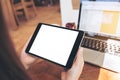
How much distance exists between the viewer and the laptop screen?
0.86m

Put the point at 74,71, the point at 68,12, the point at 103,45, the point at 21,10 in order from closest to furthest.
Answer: the point at 74,71 < the point at 103,45 < the point at 68,12 < the point at 21,10

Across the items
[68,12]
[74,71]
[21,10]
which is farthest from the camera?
[21,10]

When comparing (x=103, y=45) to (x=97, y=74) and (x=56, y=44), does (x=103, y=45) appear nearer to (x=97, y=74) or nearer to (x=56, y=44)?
(x=97, y=74)

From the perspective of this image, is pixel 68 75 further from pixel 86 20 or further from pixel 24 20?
pixel 24 20

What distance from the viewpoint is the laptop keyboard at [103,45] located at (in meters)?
0.83

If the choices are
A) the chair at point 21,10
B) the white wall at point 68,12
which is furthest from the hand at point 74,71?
the chair at point 21,10

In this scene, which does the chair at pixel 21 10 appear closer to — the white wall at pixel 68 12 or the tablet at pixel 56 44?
the white wall at pixel 68 12

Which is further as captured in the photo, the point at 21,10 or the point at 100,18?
the point at 21,10

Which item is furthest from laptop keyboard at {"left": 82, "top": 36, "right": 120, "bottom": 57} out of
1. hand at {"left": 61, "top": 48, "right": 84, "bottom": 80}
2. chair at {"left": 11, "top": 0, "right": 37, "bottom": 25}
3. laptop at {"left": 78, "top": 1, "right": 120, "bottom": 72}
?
chair at {"left": 11, "top": 0, "right": 37, "bottom": 25}

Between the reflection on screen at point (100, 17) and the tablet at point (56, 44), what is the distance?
257mm

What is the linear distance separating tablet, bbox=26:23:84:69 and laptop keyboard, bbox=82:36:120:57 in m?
0.23

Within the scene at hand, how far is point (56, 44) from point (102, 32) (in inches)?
12.3

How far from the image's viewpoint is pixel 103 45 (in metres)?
0.87

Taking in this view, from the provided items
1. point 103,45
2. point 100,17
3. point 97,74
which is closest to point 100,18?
point 100,17
